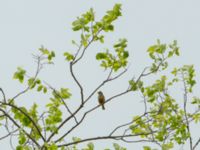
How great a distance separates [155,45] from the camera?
768 centimetres

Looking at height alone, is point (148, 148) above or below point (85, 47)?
below

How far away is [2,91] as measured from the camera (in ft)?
22.2

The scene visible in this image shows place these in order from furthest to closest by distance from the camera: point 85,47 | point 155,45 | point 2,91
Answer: point 155,45, point 85,47, point 2,91

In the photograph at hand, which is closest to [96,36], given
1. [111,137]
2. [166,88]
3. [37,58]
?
[37,58]

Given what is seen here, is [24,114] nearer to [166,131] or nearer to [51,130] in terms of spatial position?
[51,130]

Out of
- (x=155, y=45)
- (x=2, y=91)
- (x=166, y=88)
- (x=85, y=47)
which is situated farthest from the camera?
(x=166, y=88)

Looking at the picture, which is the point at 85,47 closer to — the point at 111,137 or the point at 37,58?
the point at 37,58

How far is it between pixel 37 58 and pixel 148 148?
2.04 m

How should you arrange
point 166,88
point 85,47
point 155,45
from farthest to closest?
point 166,88, point 155,45, point 85,47

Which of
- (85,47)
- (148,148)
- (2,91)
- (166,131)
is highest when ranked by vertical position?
(85,47)

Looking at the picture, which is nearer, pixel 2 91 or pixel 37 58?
pixel 2 91

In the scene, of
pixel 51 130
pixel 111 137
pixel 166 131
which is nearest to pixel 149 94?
pixel 166 131

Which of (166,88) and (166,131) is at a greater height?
(166,88)

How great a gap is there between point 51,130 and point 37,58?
3.48 ft
